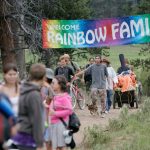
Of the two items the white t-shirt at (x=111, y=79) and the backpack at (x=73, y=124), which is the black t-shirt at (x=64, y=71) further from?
the backpack at (x=73, y=124)

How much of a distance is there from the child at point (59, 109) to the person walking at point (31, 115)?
1539 mm

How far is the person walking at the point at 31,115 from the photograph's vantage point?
5.80 meters

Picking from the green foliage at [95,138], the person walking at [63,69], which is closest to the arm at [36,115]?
the green foliage at [95,138]

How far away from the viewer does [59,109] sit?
7664 millimetres

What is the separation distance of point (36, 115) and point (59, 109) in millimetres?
1893

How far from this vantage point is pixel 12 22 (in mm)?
18688

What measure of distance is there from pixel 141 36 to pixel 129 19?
2.14 ft

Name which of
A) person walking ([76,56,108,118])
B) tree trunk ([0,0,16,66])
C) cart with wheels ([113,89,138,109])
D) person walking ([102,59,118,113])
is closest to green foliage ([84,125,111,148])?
person walking ([76,56,108,118])

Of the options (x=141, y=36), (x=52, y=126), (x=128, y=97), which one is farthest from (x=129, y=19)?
(x=52, y=126)

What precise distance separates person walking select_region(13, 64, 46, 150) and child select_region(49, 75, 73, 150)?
1.54 metres

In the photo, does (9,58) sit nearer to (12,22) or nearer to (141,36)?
(12,22)

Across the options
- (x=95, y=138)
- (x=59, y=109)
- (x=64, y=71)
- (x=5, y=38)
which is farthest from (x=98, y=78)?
(x=59, y=109)

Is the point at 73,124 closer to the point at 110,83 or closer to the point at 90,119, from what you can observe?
the point at 90,119

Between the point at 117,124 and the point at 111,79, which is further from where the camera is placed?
the point at 111,79
